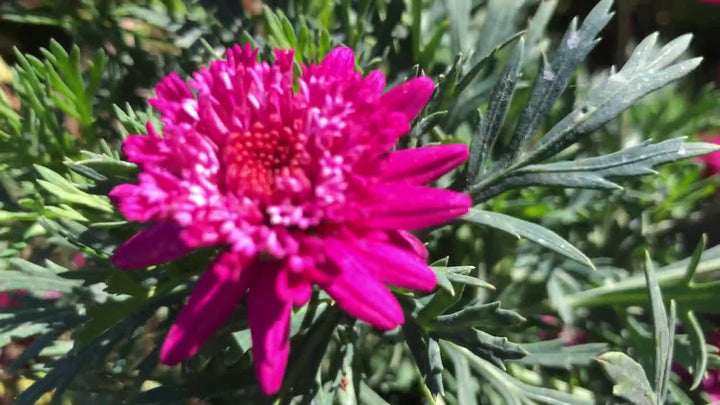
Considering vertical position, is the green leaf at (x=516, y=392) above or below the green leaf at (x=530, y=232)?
below

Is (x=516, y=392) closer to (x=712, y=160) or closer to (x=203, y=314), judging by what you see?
(x=203, y=314)

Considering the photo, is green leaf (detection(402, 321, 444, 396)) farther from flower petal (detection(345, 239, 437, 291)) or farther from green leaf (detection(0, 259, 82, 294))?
green leaf (detection(0, 259, 82, 294))

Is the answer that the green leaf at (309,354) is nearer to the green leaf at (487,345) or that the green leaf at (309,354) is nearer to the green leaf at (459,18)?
the green leaf at (487,345)

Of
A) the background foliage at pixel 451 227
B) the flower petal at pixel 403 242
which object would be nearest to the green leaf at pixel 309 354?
the background foliage at pixel 451 227

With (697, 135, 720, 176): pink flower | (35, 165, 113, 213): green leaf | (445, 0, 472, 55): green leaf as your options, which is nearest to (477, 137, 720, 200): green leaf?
(445, 0, 472, 55): green leaf

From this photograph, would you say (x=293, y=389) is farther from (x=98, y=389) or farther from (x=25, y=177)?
(x=25, y=177)
